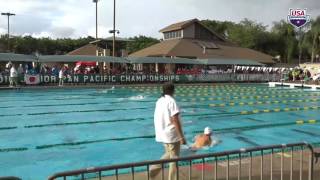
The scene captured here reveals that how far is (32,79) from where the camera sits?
30.0 metres

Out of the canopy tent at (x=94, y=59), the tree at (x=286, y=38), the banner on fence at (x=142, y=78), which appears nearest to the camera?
the banner on fence at (x=142, y=78)

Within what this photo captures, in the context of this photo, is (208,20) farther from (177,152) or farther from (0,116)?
(177,152)

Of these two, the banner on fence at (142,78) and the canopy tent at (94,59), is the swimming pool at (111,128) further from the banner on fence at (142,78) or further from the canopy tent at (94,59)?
the canopy tent at (94,59)

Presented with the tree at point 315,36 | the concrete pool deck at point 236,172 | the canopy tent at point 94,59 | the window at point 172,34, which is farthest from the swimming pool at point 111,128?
the tree at point 315,36

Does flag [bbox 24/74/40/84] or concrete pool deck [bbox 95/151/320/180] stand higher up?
flag [bbox 24/74/40/84]

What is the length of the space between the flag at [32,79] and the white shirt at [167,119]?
984 inches

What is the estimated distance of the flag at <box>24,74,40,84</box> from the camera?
29.7m

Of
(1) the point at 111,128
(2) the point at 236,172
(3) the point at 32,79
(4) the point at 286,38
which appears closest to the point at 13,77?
(3) the point at 32,79

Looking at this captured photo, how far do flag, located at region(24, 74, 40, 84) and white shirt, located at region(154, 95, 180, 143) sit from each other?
82.0ft

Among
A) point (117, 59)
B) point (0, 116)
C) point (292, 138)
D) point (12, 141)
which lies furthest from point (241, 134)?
point (117, 59)

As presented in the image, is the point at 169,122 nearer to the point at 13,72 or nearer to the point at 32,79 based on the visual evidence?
the point at 13,72

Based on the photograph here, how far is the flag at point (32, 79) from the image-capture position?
29.7m

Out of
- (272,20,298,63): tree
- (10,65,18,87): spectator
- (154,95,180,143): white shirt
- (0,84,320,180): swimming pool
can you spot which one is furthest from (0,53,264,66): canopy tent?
(272,20,298,63): tree

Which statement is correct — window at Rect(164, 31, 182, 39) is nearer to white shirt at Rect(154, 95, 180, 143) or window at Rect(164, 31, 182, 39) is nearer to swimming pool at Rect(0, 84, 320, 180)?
→ swimming pool at Rect(0, 84, 320, 180)
